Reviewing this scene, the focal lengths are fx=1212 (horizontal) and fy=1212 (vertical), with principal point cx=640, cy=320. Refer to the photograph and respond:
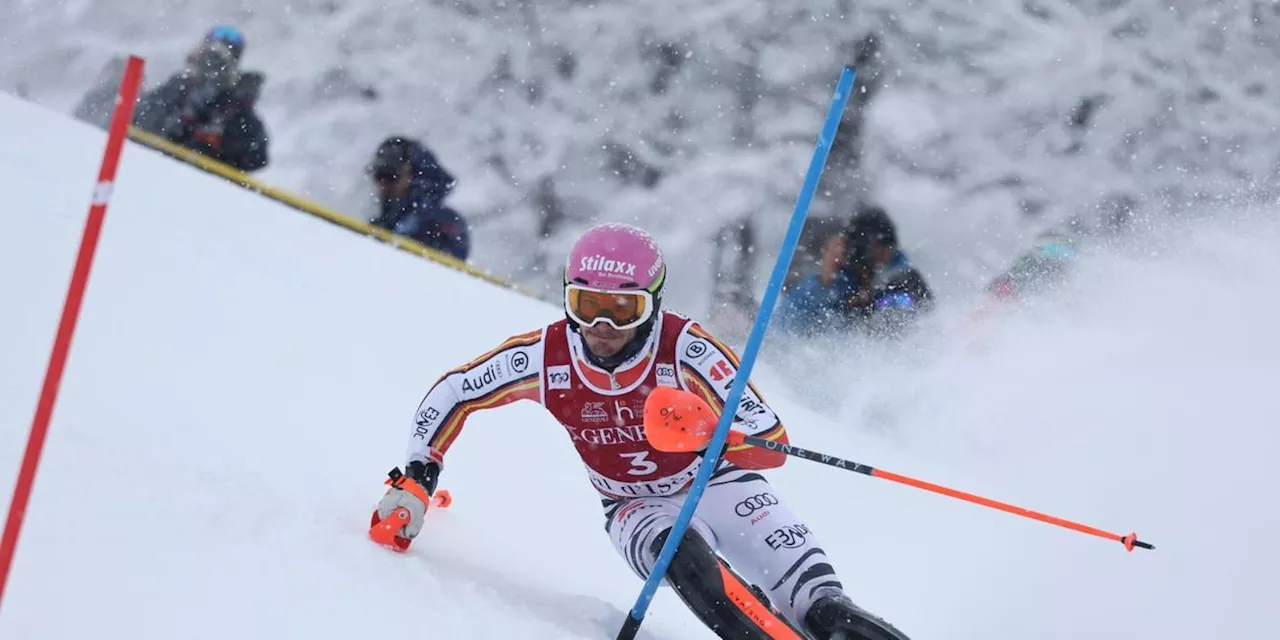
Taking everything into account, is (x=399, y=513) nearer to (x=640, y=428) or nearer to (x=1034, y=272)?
(x=640, y=428)

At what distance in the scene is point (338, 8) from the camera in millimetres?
11898

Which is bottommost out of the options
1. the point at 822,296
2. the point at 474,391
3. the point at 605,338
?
the point at 474,391

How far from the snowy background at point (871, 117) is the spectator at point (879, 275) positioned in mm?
3288

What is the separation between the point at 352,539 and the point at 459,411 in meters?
0.67

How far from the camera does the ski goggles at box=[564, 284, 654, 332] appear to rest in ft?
10.1

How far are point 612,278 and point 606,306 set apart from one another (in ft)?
0.29

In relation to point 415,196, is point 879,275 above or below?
below

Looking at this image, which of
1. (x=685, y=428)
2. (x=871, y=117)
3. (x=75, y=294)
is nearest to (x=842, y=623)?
(x=685, y=428)

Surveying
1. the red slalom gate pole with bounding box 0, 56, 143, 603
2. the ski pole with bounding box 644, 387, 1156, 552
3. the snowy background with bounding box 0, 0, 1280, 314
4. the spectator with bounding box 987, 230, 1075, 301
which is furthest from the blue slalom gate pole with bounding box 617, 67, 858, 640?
the snowy background with bounding box 0, 0, 1280, 314

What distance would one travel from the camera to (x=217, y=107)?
23.2 ft

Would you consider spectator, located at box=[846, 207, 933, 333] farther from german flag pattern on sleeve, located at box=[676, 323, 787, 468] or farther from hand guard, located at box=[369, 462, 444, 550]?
hand guard, located at box=[369, 462, 444, 550]

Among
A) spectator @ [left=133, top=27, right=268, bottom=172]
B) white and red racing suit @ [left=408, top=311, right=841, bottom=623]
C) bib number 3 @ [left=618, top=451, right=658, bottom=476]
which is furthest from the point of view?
spectator @ [left=133, top=27, right=268, bottom=172]

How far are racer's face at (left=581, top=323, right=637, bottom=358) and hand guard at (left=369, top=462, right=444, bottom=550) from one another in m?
0.59

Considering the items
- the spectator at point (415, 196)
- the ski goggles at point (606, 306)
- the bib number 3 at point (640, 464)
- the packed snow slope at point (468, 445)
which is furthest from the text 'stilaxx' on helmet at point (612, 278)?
the spectator at point (415, 196)
